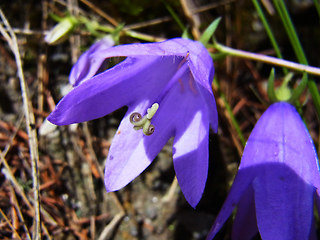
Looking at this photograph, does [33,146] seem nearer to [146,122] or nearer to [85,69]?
[85,69]

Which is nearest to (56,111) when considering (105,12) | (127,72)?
(127,72)

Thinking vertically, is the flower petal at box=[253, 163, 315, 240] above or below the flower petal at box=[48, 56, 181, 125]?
below

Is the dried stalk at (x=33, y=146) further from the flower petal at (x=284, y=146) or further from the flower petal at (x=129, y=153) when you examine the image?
the flower petal at (x=284, y=146)

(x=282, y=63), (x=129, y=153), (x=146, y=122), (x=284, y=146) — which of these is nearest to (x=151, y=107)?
(x=146, y=122)

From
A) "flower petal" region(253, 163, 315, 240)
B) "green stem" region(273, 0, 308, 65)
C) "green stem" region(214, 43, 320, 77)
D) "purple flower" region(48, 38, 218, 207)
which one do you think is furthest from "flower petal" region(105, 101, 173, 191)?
"green stem" region(273, 0, 308, 65)

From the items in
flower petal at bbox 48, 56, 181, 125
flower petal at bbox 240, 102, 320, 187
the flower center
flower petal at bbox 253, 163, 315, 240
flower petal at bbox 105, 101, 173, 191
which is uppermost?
flower petal at bbox 48, 56, 181, 125

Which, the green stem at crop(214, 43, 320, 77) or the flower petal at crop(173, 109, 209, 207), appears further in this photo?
the green stem at crop(214, 43, 320, 77)

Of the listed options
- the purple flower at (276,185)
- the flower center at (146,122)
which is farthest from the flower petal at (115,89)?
the purple flower at (276,185)

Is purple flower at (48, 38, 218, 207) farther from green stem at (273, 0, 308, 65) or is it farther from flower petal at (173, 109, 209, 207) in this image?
green stem at (273, 0, 308, 65)

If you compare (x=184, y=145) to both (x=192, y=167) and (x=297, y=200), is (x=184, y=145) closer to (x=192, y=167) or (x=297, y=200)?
(x=192, y=167)
